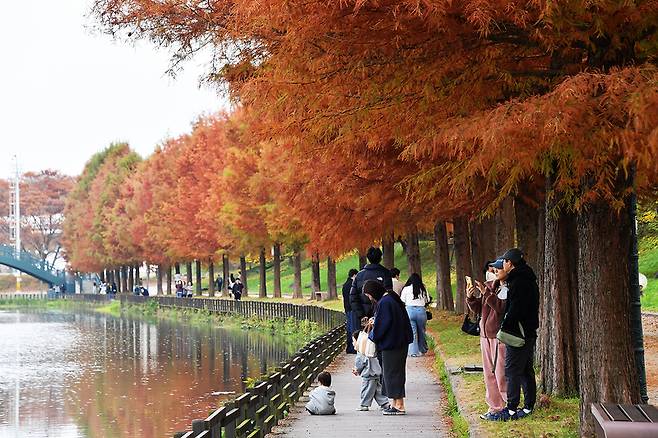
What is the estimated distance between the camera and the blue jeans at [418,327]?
24797mm

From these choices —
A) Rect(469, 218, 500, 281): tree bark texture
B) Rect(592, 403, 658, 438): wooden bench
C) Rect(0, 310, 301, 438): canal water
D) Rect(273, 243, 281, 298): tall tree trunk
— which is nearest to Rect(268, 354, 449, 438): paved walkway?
Rect(592, 403, 658, 438): wooden bench

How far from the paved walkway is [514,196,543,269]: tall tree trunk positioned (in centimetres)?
343

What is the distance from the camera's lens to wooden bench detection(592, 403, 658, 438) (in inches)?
343

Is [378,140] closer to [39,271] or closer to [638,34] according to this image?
[638,34]

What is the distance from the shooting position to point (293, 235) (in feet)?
171

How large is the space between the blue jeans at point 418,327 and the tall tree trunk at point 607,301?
40.4ft

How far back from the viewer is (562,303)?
1582 cm

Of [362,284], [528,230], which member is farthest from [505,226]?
[362,284]

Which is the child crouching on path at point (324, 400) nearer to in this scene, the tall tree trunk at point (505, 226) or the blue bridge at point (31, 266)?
the tall tree trunk at point (505, 226)

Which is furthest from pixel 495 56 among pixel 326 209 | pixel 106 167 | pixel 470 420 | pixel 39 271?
pixel 106 167

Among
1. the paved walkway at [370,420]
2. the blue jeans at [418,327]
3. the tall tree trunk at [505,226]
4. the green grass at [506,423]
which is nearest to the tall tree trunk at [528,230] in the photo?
the tall tree trunk at [505,226]

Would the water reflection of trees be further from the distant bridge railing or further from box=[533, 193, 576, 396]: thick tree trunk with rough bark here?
box=[533, 193, 576, 396]: thick tree trunk with rough bark

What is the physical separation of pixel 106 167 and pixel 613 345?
116824mm

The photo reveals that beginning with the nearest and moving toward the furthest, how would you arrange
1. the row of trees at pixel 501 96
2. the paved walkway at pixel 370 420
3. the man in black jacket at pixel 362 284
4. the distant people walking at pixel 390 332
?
1. the row of trees at pixel 501 96
2. the paved walkway at pixel 370 420
3. the distant people walking at pixel 390 332
4. the man in black jacket at pixel 362 284
